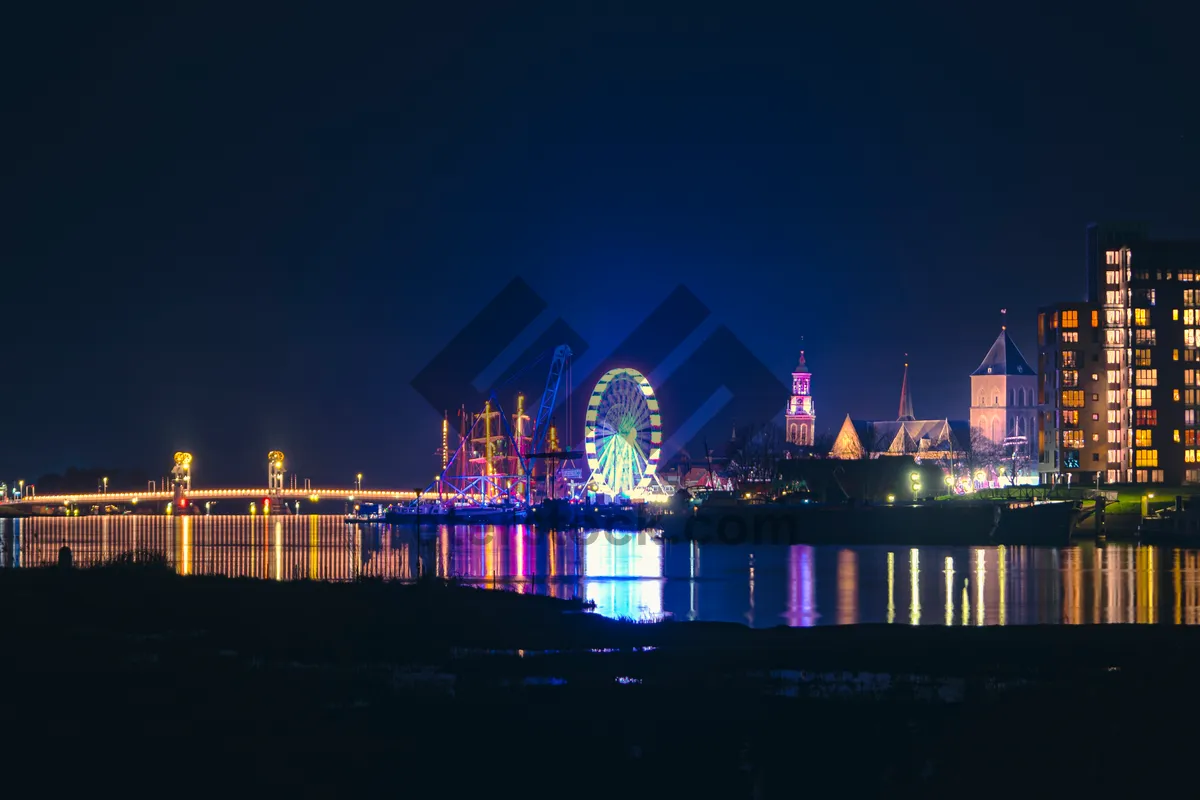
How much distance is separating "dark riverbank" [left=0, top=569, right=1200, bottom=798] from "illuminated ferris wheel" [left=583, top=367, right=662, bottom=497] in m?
110

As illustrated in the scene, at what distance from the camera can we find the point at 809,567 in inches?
3024

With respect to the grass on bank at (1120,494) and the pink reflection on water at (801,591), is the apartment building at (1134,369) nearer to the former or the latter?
the grass on bank at (1120,494)

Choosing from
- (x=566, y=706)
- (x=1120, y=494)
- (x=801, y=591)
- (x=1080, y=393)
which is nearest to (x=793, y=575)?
(x=801, y=591)

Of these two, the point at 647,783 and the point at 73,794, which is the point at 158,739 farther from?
the point at 647,783

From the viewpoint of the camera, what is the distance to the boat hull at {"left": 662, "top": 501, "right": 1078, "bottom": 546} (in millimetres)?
109500

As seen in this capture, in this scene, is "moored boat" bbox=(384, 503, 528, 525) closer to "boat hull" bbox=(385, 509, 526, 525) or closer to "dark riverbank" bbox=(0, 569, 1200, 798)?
"boat hull" bbox=(385, 509, 526, 525)

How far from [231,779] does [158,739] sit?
240 cm

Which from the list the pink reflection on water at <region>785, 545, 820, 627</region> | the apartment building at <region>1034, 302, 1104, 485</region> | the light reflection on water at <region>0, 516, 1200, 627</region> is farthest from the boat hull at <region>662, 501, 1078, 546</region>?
the apartment building at <region>1034, 302, 1104, 485</region>

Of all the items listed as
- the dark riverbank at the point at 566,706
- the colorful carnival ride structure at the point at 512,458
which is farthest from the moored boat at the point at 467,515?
the dark riverbank at the point at 566,706

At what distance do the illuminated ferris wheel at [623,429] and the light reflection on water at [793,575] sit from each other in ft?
115

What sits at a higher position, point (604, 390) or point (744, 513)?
point (604, 390)

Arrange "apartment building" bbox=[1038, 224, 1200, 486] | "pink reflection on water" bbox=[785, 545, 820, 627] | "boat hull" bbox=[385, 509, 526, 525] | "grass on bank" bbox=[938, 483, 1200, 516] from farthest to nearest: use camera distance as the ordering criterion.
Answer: "boat hull" bbox=[385, 509, 526, 525] → "apartment building" bbox=[1038, 224, 1200, 486] → "grass on bank" bbox=[938, 483, 1200, 516] → "pink reflection on water" bbox=[785, 545, 820, 627]

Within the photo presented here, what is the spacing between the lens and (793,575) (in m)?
69.2

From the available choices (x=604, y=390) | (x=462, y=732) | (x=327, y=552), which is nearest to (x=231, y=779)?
(x=462, y=732)
